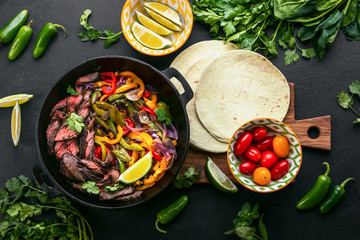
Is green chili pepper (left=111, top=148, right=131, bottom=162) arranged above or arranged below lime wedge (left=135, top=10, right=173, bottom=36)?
below

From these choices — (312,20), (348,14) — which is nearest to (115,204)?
(312,20)

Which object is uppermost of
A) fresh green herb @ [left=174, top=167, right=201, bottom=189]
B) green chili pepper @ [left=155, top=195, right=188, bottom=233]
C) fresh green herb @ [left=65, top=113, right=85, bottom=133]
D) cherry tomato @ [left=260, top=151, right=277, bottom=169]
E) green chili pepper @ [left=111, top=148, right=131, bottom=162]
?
fresh green herb @ [left=65, top=113, right=85, bottom=133]

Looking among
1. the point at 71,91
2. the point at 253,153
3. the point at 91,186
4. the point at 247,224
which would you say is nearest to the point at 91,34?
the point at 71,91

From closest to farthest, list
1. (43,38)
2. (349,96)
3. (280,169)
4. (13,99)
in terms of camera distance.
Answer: (280,169)
(13,99)
(43,38)
(349,96)

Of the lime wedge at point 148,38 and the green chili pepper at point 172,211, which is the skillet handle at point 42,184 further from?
the lime wedge at point 148,38

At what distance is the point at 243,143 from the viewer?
12.9 feet

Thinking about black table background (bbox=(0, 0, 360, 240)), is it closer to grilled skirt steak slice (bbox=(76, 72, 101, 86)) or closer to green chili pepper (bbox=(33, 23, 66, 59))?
green chili pepper (bbox=(33, 23, 66, 59))

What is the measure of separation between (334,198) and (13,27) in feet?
13.7

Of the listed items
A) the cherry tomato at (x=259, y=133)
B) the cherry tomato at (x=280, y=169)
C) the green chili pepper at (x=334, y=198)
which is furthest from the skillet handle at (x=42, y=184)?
the green chili pepper at (x=334, y=198)

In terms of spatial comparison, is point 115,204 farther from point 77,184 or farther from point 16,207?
point 16,207

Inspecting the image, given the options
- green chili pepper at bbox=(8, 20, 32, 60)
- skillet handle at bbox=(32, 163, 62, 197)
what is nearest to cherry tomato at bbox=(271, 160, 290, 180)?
skillet handle at bbox=(32, 163, 62, 197)

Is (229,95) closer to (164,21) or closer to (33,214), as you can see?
(164,21)

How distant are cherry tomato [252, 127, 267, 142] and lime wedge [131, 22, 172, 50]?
4.39ft

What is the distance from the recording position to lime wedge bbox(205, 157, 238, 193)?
4074mm
